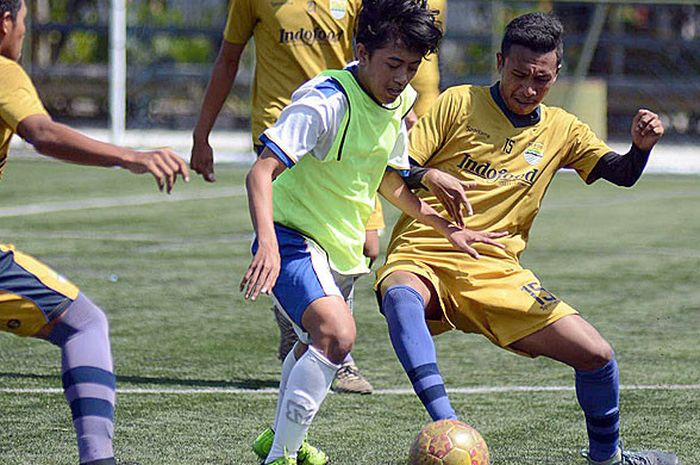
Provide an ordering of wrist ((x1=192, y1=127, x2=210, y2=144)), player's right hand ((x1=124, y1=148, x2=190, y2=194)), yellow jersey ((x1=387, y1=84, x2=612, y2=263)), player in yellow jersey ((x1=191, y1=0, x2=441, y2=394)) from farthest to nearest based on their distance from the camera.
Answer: player in yellow jersey ((x1=191, y1=0, x2=441, y2=394)), wrist ((x1=192, y1=127, x2=210, y2=144)), yellow jersey ((x1=387, y1=84, x2=612, y2=263)), player's right hand ((x1=124, y1=148, x2=190, y2=194))

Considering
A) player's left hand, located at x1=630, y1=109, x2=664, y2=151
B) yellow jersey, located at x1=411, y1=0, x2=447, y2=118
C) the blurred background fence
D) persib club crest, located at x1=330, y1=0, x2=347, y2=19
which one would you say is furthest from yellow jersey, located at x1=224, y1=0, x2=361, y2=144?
the blurred background fence

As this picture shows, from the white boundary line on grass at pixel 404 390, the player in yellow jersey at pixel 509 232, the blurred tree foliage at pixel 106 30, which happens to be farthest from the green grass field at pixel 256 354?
the blurred tree foliage at pixel 106 30

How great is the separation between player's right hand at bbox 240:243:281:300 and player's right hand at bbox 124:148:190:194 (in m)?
0.41

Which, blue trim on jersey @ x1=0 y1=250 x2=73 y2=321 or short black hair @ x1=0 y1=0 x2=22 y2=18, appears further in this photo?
short black hair @ x1=0 y1=0 x2=22 y2=18

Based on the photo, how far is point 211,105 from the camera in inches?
248

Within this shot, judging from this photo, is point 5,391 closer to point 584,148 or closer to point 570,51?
point 584,148

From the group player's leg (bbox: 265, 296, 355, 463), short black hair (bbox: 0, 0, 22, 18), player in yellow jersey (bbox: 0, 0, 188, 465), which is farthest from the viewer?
player's leg (bbox: 265, 296, 355, 463)

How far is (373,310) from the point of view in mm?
8188

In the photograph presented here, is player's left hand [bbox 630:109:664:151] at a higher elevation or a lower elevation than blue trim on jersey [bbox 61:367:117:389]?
higher

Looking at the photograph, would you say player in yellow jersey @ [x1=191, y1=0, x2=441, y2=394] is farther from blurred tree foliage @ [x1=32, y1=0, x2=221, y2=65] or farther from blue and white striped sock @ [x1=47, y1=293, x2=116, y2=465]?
blurred tree foliage @ [x1=32, y1=0, x2=221, y2=65]

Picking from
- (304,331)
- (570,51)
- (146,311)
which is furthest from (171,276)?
(570,51)

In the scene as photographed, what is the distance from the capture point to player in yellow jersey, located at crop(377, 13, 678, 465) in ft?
15.6

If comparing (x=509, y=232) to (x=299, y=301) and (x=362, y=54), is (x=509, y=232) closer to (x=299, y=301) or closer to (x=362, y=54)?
(x=362, y=54)

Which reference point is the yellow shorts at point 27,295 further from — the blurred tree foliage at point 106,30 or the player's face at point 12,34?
the blurred tree foliage at point 106,30
